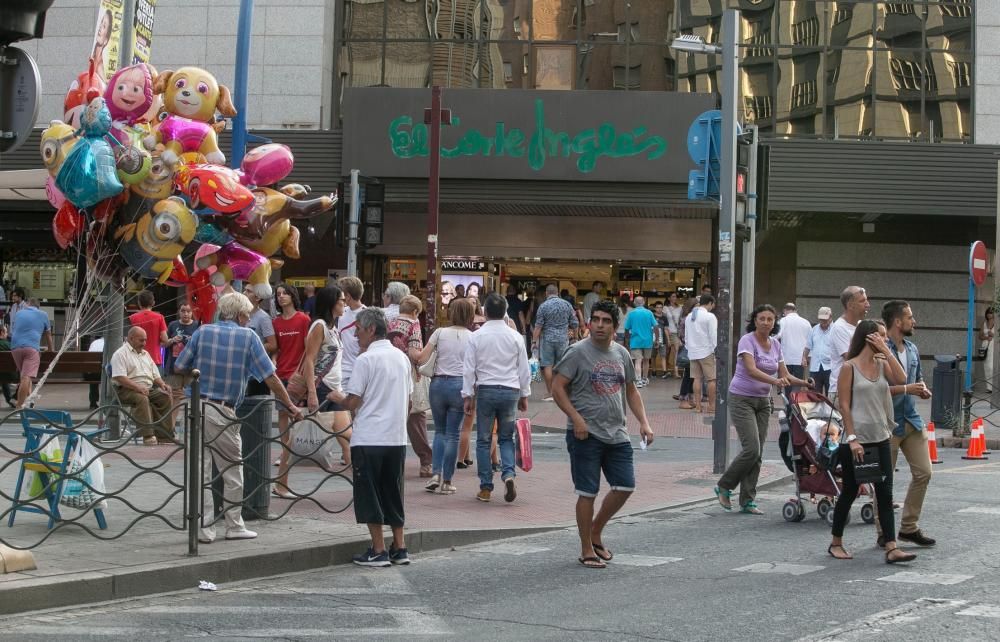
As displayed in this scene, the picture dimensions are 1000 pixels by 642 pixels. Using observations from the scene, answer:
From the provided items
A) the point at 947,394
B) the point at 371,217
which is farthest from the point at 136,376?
the point at 947,394

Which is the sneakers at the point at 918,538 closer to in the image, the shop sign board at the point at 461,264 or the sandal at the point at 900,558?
the sandal at the point at 900,558

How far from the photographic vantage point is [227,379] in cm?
944

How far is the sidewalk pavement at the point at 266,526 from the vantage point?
8008 mm

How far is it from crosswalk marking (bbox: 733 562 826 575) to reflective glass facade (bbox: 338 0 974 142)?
760 inches

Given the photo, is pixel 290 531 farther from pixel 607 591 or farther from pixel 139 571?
pixel 607 591

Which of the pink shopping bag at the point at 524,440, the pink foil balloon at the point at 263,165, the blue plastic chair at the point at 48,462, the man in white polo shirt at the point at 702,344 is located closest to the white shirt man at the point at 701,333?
the man in white polo shirt at the point at 702,344

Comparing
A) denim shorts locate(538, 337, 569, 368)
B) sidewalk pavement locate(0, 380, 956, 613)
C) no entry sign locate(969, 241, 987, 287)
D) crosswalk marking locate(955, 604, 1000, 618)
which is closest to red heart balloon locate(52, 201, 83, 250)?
sidewalk pavement locate(0, 380, 956, 613)

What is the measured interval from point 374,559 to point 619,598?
2016 mm

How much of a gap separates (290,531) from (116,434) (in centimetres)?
435

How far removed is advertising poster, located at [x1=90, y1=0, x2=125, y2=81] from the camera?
1675cm

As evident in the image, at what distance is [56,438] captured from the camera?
31.5 ft

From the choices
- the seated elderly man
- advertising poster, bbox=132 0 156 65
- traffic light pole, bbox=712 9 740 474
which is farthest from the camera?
advertising poster, bbox=132 0 156 65

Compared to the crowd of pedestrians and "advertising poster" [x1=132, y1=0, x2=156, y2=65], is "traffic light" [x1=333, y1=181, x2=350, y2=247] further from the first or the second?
"advertising poster" [x1=132, y1=0, x2=156, y2=65]

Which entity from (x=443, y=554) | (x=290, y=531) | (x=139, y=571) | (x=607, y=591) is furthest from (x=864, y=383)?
(x=139, y=571)
